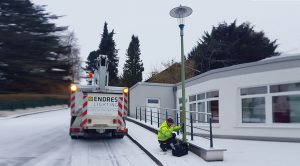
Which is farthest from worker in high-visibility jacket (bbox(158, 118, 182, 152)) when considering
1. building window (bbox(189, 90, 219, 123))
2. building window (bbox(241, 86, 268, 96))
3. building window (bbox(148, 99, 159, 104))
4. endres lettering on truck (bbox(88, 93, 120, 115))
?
building window (bbox(148, 99, 159, 104))

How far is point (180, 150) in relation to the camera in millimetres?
9773

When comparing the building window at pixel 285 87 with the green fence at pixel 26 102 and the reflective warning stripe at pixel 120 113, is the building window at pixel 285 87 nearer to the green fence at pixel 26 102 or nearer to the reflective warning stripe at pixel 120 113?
the reflective warning stripe at pixel 120 113

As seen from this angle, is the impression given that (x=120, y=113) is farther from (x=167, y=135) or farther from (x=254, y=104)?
(x=254, y=104)

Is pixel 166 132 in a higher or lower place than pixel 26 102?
lower

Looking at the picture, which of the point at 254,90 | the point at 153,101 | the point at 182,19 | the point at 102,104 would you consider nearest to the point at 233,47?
the point at 153,101

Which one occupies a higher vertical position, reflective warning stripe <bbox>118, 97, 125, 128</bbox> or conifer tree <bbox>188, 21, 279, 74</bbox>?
conifer tree <bbox>188, 21, 279, 74</bbox>

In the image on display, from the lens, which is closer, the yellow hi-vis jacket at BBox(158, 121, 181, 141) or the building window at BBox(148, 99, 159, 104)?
the yellow hi-vis jacket at BBox(158, 121, 181, 141)

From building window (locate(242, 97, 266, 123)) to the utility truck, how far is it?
214 inches

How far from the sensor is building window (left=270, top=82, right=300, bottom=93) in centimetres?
1332

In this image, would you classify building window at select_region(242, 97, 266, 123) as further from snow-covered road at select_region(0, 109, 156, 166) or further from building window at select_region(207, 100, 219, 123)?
snow-covered road at select_region(0, 109, 156, 166)

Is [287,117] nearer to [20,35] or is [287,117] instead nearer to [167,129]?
[167,129]

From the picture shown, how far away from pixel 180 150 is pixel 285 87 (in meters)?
6.26

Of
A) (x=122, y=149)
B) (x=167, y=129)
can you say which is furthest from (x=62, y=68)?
(x=122, y=149)

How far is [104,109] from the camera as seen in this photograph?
1343cm
